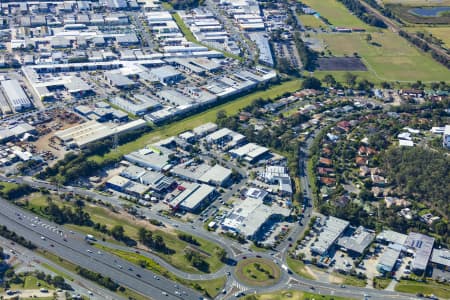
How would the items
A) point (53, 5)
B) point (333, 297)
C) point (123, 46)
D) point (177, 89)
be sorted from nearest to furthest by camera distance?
1. point (333, 297)
2. point (177, 89)
3. point (123, 46)
4. point (53, 5)

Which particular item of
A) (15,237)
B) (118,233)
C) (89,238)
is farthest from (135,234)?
(15,237)

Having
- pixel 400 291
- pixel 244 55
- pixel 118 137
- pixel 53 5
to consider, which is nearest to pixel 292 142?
pixel 118 137

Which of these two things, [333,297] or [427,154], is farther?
[427,154]

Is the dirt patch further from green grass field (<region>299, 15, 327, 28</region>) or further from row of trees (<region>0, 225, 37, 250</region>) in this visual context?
row of trees (<region>0, 225, 37, 250</region>)

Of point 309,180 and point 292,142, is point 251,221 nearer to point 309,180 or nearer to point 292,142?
point 309,180

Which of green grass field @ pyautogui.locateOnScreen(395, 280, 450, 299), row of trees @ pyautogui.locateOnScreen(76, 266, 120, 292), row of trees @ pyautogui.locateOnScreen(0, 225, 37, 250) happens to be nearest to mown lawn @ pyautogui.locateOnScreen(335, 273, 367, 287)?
green grass field @ pyautogui.locateOnScreen(395, 280, 450, 299)

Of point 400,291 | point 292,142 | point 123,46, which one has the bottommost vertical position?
point 400,291
